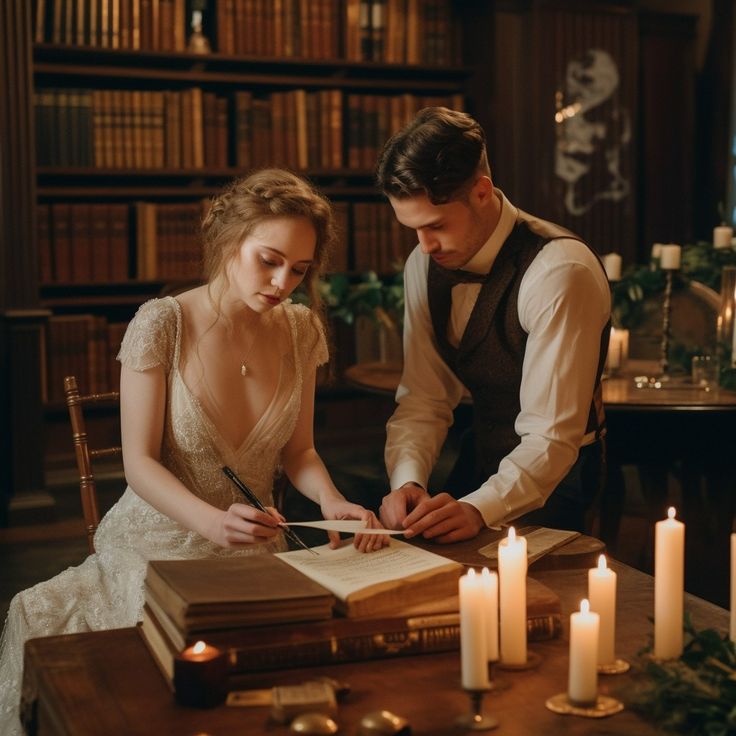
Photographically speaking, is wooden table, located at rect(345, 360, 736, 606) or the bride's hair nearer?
the bride's hair

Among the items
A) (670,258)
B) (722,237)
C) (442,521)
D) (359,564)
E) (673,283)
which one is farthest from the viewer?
(722,237)

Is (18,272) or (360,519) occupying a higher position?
(18,272)

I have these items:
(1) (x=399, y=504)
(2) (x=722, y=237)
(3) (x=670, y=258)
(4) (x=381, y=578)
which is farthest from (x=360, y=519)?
(2) (x=722, y=237)

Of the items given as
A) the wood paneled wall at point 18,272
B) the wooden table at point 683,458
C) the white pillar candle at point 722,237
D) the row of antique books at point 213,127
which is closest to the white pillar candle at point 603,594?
the wooden table at point 683,458

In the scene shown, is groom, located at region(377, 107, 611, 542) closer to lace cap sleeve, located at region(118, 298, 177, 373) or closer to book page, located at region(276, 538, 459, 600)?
book page, located at region(276, 538, 459, 600)

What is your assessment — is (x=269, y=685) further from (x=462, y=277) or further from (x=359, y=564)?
(x=462, y=277)

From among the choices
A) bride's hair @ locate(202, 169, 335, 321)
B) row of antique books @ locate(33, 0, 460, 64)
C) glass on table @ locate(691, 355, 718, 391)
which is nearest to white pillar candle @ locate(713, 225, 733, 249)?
glass on table @ locate(691, 355, 718, 391)

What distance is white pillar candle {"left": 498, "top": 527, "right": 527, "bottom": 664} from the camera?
1.26m

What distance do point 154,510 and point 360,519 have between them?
0.50 m

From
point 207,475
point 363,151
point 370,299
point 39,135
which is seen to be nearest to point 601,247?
point 363,151

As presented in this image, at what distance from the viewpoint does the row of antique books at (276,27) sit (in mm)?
4898

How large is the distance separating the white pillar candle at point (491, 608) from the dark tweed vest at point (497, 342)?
3.32ft

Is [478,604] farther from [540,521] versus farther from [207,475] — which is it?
[540,521]

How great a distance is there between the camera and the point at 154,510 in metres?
2.11
